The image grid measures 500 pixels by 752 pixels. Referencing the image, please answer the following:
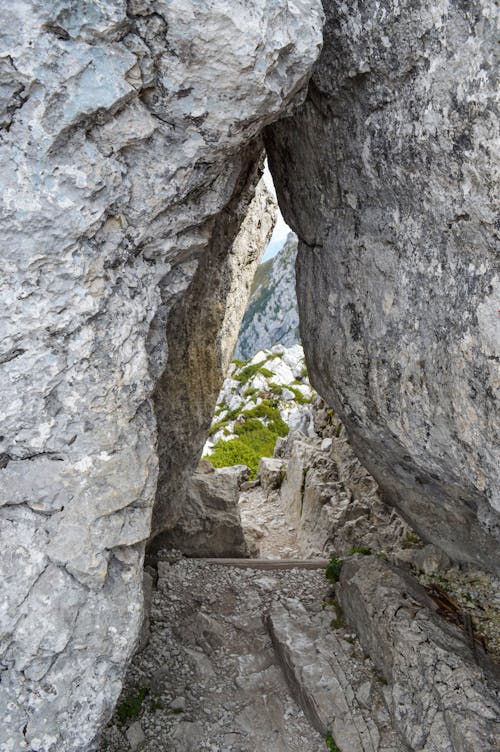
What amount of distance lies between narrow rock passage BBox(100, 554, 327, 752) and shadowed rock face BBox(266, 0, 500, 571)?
3.76 meters

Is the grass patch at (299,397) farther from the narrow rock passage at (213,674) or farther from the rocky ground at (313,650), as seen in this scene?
the narrow rock passage at (213,674)

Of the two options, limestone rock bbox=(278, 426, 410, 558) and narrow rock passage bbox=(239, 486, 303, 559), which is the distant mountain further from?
limestone rock bbox=(278, 426, 410, 558)

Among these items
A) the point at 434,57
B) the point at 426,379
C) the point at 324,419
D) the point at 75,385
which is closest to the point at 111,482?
the point at 75,385

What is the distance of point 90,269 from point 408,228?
3.56 metres

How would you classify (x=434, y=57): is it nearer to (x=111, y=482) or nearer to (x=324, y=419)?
(x=111, y=482)

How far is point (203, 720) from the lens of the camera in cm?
768

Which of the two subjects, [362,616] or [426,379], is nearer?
[426,379]

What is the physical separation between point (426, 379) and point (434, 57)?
3324 millimetres

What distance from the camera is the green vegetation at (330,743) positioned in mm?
7117

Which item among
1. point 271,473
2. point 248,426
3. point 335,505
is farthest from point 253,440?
point 335,505

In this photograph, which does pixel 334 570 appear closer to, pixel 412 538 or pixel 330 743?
pixel 412 538

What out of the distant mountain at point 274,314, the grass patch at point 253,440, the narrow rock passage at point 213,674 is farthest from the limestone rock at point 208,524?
the distant mountain at point 274,314

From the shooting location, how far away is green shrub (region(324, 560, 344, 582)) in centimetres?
1050

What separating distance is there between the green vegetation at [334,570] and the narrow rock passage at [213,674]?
196 mm
